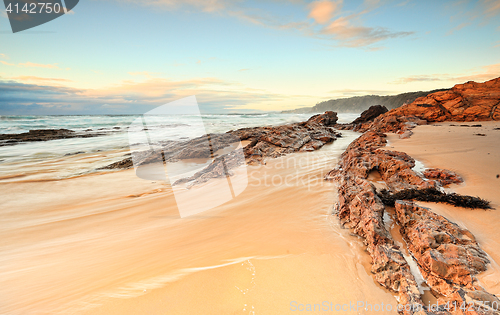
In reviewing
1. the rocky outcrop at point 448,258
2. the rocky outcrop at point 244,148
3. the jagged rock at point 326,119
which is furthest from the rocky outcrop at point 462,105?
the rocky outcrop at point 448,258

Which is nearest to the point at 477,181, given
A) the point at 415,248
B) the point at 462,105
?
the point at 415,248

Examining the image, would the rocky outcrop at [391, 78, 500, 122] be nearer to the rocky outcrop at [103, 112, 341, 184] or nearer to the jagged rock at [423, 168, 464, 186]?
the rocky outcrop at [103, 112, 341, 184]

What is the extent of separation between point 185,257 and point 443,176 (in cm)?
436

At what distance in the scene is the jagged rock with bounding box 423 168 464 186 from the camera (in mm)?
3258

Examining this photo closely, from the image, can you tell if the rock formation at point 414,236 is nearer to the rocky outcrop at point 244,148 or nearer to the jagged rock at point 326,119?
the rocky outcrop at point 244,148

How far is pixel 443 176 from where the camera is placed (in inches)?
134

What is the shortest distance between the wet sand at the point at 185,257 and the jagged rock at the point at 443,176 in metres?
1.65

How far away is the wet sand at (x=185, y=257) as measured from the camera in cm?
180

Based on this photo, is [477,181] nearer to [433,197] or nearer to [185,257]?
[433,197]

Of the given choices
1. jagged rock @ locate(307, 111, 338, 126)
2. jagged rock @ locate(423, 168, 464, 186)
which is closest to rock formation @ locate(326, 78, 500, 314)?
jagged rock @ locate(423, 168, 464, 186)

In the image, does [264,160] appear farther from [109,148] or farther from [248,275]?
[109,148]

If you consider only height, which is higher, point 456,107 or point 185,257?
point 456,107

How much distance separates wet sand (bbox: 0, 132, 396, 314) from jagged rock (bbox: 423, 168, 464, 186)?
1.65 meters

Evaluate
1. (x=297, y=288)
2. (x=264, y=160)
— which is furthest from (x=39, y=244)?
(x=264, y=160)
